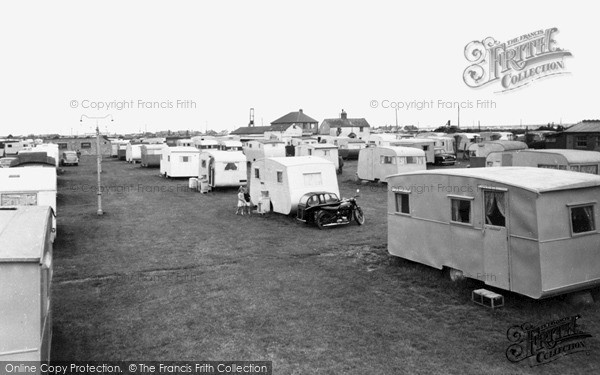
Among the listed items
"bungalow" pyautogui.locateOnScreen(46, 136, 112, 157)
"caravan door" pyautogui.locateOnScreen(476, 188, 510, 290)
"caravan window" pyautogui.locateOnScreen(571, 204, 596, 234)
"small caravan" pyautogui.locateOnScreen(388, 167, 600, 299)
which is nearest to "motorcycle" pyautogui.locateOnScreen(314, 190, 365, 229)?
"small caravan" pyautogui.locateOnScreen(388, 167, 600, 299)

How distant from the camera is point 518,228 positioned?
34.2ft

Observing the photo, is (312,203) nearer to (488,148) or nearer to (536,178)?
(536,178)

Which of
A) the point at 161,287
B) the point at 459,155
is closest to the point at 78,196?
the point at 161,287

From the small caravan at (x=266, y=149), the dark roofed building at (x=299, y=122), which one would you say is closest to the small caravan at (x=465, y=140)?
the small caravan at (x=266, y=149)

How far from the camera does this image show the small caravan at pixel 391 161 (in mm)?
32688

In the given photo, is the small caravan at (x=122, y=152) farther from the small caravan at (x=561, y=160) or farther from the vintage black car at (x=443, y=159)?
the small caravan at (x=561, y=160)

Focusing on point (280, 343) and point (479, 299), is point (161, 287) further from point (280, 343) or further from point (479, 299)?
point (479, 299)

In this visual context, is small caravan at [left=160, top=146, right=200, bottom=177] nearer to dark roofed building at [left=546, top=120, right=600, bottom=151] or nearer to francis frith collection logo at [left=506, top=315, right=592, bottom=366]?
dark roofed building at [left=546, top=120, right=600, bottom=151]

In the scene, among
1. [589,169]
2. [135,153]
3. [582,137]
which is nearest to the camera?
[589,169]

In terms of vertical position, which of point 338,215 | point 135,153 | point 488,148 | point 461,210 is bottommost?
point 338,215

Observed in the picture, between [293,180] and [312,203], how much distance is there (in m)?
1.71

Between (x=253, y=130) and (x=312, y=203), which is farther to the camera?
(x=253, y=130)

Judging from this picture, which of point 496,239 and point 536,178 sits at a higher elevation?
point 536,178

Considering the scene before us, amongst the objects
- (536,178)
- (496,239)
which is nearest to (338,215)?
(496,239)
